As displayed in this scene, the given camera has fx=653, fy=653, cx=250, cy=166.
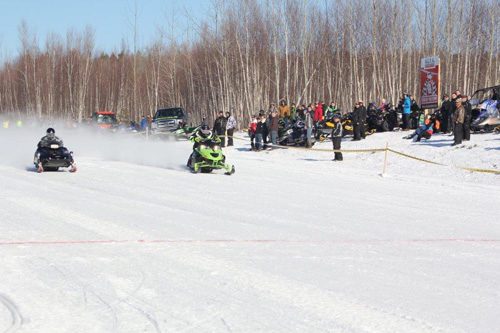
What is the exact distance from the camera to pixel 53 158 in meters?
18.2

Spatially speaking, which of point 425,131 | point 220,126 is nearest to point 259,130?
point 220,126

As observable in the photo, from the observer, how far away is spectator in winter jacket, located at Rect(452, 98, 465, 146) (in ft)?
68.7

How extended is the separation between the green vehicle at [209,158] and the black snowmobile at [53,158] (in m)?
3.46

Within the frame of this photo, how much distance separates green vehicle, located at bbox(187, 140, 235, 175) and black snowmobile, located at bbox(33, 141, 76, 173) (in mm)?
3458

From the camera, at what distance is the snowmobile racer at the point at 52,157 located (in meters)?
18.2

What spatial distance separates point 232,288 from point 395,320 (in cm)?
159

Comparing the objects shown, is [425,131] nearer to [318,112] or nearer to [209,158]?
[318,112]

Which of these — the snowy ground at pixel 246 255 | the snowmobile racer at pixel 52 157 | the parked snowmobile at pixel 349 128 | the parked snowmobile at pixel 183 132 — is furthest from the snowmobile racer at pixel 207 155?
the parked snowmobile at pixel 183 132

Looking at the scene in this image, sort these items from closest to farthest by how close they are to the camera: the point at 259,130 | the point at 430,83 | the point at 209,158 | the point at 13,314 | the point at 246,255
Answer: the point at 13,314 → the point at 246,255 → the point at 209,158 → the point at 430,83 → the point at 259,130

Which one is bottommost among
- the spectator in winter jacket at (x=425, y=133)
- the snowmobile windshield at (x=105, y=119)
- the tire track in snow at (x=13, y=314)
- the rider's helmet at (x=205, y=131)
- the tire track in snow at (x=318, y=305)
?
the tire track in snow at (x=318, y=305)

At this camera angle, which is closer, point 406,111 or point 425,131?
point 425,131

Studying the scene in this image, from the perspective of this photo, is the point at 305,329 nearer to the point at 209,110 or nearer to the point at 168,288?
the point at 168,288

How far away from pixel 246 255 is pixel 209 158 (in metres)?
11.0

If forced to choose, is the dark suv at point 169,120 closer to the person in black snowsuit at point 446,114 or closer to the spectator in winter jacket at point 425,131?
the spectator in winter jacket at point 425,131
